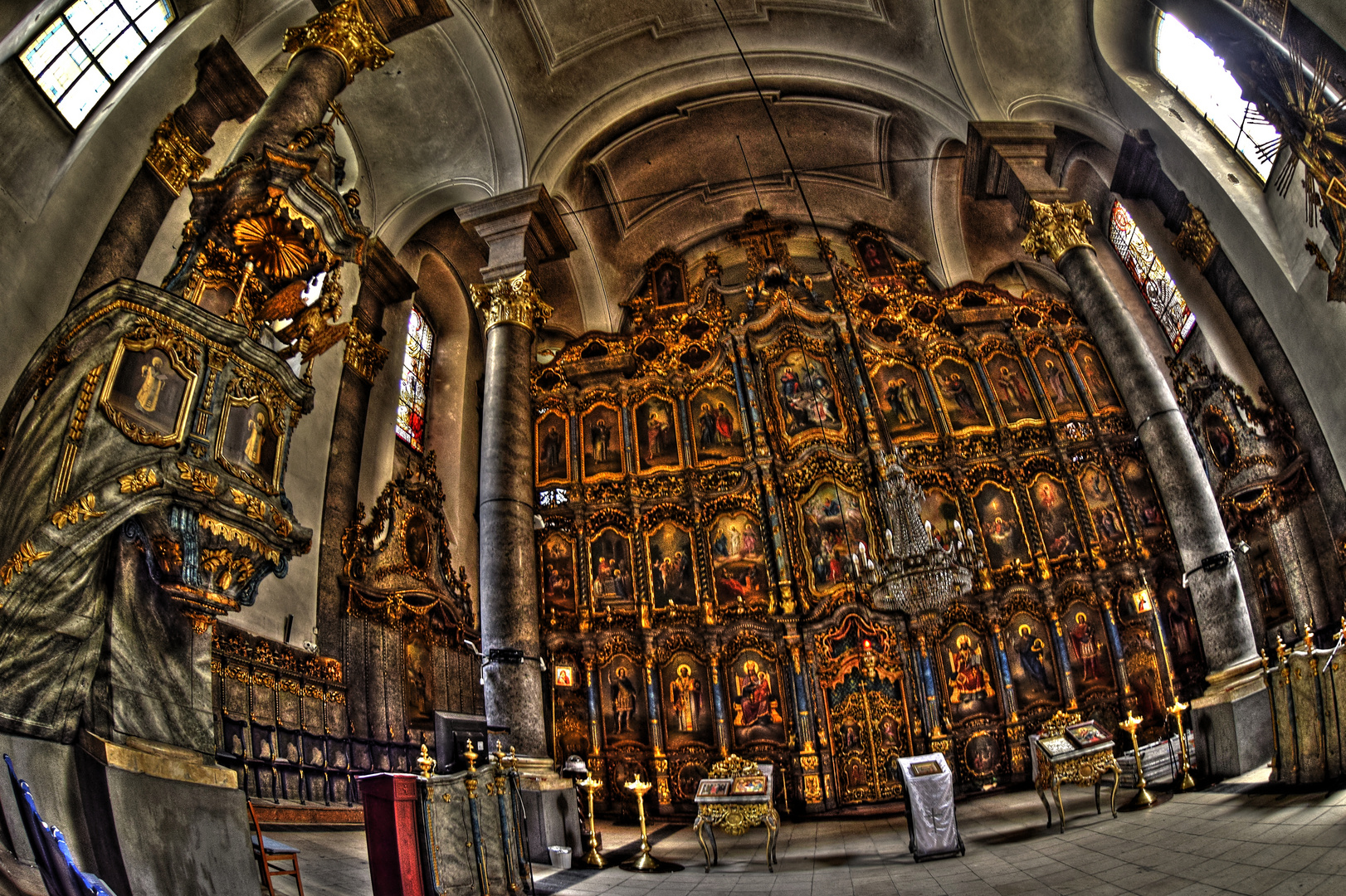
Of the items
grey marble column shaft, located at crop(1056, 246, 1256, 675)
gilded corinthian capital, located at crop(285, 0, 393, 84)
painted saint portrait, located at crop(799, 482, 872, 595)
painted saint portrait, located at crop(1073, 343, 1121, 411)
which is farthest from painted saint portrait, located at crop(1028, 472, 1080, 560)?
gilded corinthian capital, located at crop(285, 0, 393, 84)

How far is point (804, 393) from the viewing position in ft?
49.6

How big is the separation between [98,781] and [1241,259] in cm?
1457

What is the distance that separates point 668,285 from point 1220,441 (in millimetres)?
12444

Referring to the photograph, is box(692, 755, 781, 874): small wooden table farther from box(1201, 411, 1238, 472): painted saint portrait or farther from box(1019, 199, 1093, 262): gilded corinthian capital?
box(1019, 199, 1093, 262): gilded corinthian capital

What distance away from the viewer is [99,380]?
5500 millimetres

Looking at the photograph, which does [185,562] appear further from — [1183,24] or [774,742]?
[1183,24]

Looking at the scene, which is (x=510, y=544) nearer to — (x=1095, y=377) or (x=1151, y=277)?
(x=1095, y=377)

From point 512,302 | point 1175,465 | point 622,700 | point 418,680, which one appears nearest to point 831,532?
point 622,700

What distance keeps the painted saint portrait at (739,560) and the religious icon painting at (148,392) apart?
31.6ft

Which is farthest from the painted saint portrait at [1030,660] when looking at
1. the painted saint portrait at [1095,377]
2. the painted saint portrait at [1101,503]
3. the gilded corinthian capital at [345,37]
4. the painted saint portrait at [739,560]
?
the gilded corinthian capital at [345,37]

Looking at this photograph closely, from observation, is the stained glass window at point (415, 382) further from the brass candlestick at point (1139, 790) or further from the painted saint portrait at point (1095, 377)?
the painted saint portrait at point (1095, 377)

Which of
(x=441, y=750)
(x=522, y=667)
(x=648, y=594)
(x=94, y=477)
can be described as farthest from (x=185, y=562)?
(x=648, y=594)

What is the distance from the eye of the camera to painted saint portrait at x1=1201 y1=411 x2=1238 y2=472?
1121 centimetres

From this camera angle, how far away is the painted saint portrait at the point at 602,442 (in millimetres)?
15109
